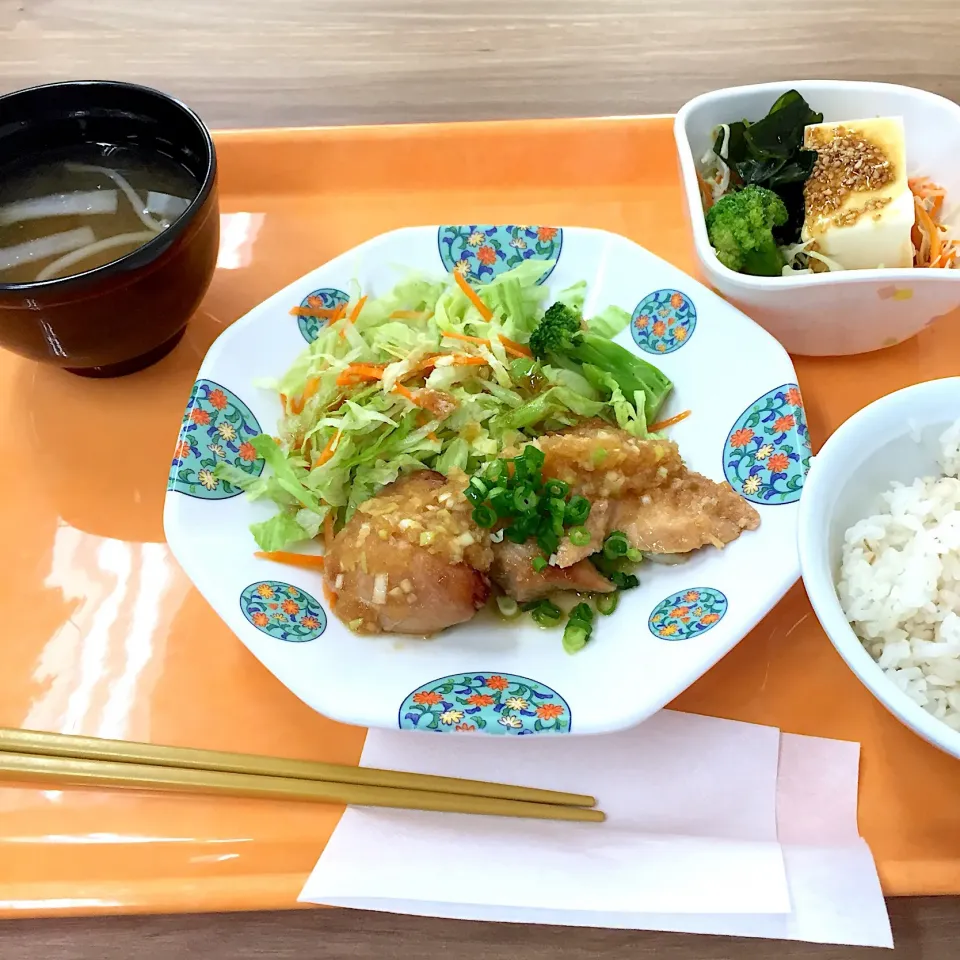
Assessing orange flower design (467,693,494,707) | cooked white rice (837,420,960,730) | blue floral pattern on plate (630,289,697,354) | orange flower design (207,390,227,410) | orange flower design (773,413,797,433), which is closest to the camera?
cooked white rice (837,420,960,730)

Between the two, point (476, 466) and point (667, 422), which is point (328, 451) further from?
point (667, 422)

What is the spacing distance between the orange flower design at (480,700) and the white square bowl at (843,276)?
98cm

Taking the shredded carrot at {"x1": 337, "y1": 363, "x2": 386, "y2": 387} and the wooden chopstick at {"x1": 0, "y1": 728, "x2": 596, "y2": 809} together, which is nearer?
the wooden chopstick at {"x1": 0, "y1": 728, "x2": 596, "y2": 809}

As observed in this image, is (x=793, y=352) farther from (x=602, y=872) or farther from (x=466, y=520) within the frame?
(x=602, y=872)

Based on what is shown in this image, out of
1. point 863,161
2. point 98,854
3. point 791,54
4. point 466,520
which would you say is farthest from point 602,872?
point 791,54

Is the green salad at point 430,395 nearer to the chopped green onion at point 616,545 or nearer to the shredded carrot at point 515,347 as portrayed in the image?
the shredded carrot at point 515,347

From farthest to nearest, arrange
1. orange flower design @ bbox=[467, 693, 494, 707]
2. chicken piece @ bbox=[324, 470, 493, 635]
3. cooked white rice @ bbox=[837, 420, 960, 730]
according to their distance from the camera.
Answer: chicken piece @ bbox=[324, 470, 493, 635] < orange flower design @ bbox=[467, 693, 494, 707] < cooked white rice @ bbox=[837, 420, 960, 730]

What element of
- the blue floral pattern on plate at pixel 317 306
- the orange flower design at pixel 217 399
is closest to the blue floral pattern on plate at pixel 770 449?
the blue floral pattern on plate at pixel 317 306

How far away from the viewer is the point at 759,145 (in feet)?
6.23

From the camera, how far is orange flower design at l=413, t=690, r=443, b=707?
4.45 feet

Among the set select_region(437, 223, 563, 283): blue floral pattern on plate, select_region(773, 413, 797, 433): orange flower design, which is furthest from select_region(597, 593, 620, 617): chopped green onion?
select_region(437, 223, 563, 283): blue floral pattern on plate

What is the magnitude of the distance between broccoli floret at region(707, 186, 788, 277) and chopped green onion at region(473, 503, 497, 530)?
76 cm

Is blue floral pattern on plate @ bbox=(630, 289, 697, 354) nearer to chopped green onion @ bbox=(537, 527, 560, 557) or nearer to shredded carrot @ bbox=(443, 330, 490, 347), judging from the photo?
shredded carrot @ bbox=(443, 330, 490, 347)

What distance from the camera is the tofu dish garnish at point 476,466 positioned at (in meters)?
1.50
